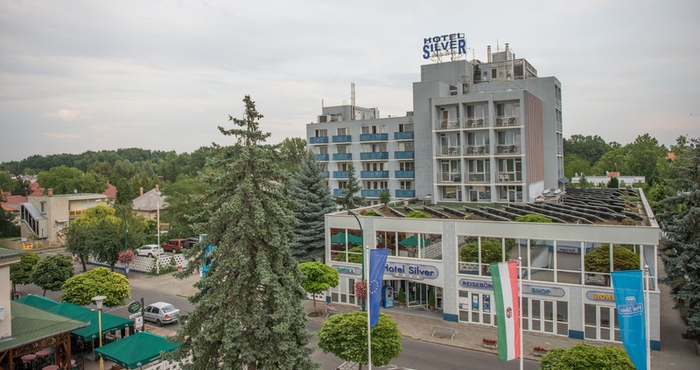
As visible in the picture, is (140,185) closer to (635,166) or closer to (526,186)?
(526,186)

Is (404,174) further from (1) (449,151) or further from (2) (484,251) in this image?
(2) (484,251)

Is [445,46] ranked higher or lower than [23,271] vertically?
higher

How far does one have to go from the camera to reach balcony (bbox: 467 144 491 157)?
38.9 m

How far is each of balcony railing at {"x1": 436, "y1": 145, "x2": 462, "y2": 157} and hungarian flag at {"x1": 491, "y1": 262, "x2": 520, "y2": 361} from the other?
25605 mm

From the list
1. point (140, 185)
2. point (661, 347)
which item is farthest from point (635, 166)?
point (140, 185)

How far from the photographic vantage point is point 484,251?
86.2 ft

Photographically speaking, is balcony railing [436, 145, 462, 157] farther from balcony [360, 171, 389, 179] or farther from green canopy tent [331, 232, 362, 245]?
green canopy tent [331, 232, 362, 245]

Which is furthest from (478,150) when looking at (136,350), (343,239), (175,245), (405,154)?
(175,245)

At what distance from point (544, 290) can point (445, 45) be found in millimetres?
30772

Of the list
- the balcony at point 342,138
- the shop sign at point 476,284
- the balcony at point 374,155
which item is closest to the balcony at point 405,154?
the balcony at point 374,155

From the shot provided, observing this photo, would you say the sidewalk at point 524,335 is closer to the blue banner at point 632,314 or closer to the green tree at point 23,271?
the blue banner at point 632,314

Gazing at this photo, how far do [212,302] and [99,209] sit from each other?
39128mm

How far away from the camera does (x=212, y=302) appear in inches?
555

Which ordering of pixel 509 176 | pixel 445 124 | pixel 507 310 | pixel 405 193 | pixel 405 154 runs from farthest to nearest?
pixel 405 154 < pixel 405 193 < pixel 445 124 < pixel 509 176 < pixel 507 310
